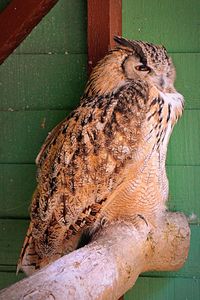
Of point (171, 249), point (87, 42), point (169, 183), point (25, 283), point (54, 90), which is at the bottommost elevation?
point (171, 249)

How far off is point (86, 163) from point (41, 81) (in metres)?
0.51

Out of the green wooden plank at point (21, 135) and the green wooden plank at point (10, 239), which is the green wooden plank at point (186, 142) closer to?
the green wooden plank at point (21, 135)

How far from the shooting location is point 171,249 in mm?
2121

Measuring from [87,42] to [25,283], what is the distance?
116cm

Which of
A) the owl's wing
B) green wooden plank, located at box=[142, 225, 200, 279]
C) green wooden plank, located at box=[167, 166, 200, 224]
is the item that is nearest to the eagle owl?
the owl's wing

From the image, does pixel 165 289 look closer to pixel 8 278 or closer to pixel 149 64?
pixel 8 278

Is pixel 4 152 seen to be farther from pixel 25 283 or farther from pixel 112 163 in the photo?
pixel 25 283

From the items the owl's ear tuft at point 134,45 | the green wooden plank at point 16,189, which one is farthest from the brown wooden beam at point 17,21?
the green wooden plank at point 16,189

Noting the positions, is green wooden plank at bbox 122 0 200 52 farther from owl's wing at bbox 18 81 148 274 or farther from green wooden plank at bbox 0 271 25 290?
green wooden plank at bbox 0 271 25 290

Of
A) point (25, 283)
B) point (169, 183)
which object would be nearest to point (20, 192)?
point (169, 183)

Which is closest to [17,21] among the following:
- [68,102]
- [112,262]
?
[68,102]

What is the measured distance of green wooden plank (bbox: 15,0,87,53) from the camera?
224 cm

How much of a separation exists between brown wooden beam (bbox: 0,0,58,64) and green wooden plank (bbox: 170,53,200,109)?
497 mm

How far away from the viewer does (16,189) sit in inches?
93.1
